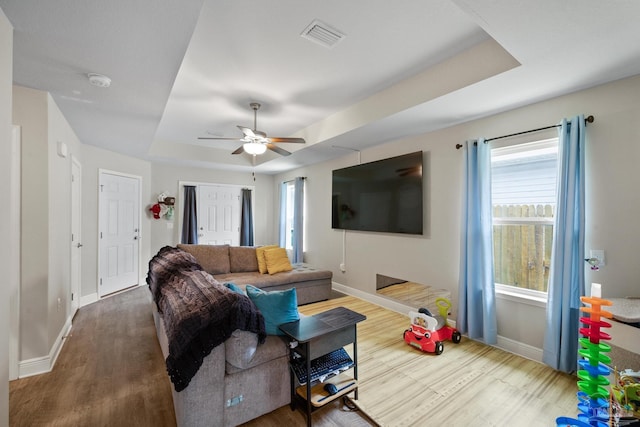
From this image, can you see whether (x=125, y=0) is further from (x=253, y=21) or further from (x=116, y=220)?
(x=116, y=220)

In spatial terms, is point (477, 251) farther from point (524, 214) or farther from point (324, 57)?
point (324, 57)

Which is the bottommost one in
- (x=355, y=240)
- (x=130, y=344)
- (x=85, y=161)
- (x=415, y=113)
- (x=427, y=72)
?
(x=130, y=344)

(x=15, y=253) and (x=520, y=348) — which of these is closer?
(x=15, y=253)

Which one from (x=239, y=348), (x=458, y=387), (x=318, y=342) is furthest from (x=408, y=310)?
(x=239, y=348)

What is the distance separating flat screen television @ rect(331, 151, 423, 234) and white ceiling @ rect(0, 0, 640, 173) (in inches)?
21.3

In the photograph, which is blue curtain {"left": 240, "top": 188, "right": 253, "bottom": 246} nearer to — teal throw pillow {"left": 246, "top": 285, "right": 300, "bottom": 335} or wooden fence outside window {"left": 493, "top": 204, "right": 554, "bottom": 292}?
teal throw pillow {"left": 246, "top": 285, "right": 300, "bottom": 335}

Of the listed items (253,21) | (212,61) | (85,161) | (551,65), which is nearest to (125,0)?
(253,21)

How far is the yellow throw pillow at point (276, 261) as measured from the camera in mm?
4215

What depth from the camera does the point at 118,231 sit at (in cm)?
474

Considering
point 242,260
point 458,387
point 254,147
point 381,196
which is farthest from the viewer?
point 242,260

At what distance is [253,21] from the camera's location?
1.96m

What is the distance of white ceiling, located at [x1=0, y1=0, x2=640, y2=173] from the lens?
5.01 feet

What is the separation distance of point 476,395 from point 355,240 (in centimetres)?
275

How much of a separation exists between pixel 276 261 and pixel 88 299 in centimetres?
287
